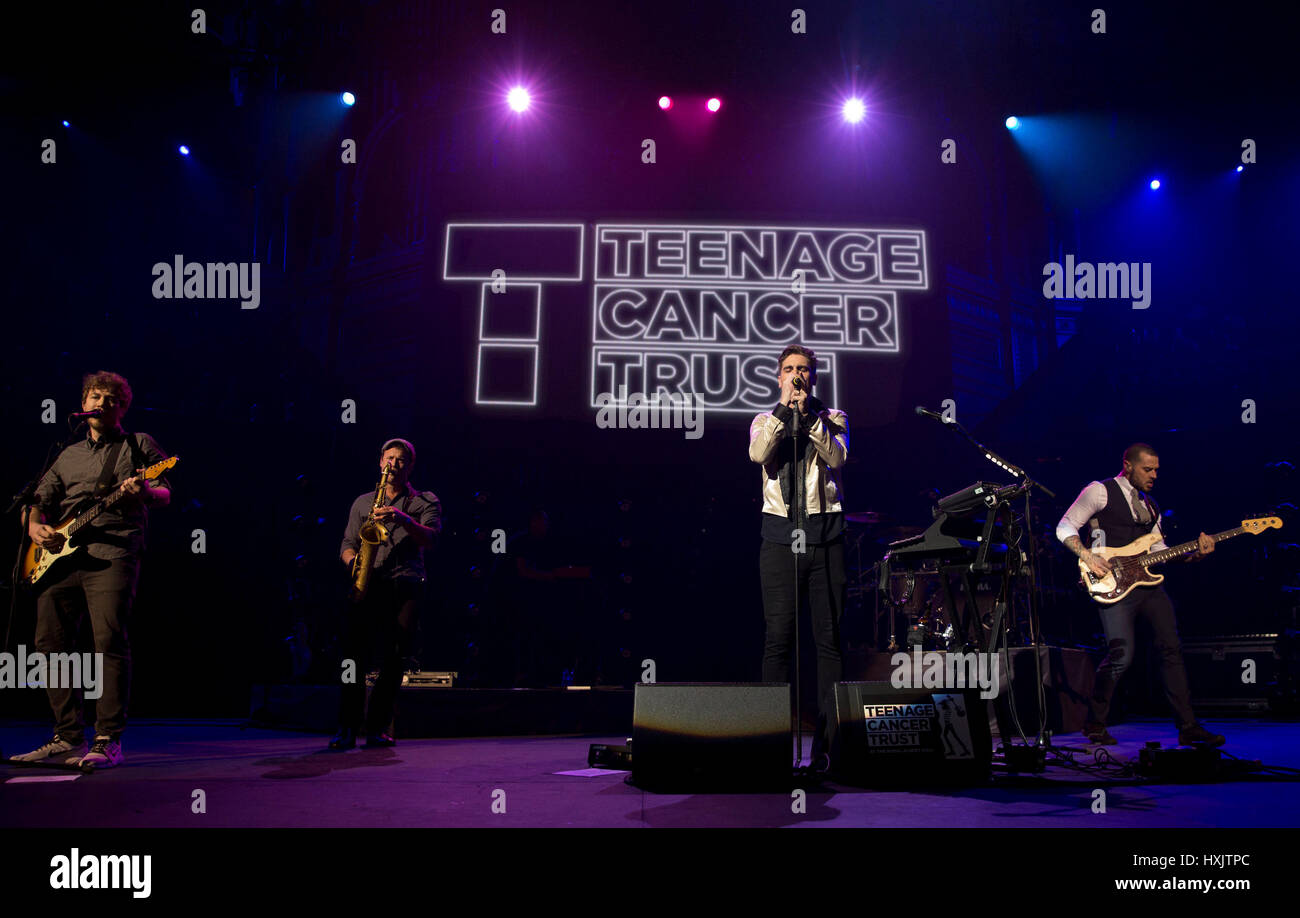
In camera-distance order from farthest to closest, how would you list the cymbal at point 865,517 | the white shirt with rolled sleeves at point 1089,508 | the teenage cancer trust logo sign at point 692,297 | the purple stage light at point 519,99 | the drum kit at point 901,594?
the purple stage light at point 519,99 < the teenage cancer trust logo sign at point 692,297 < the cymbal at point 865,517 < the drum kit at point 901,594 < the white shirt with rolled sleeves at point 1089,508

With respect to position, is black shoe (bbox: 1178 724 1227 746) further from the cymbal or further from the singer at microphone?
the cymbal

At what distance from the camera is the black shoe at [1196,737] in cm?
496

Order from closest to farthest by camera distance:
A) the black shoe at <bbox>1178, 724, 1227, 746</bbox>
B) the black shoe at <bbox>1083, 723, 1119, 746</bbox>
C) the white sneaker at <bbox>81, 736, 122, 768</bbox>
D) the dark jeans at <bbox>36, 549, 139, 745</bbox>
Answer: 1. the white sneaker at <bbox>81, 736, 122, 768</bbox>
2. the dark jeans at <bbox>36, 549, 139, 745</bbox>
3. the black shoe at <bbox>1178, 724, 1227, 746</bbox>
4. the black shoe at <bbox>1083, 723, 1119, 746</bbox>

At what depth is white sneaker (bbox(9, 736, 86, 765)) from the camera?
4367 mm

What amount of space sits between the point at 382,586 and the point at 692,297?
189 inches

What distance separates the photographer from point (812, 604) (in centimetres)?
413

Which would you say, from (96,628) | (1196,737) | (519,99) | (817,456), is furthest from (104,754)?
(519,99)

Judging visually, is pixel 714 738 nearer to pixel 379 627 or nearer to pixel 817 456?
pixel 817 456

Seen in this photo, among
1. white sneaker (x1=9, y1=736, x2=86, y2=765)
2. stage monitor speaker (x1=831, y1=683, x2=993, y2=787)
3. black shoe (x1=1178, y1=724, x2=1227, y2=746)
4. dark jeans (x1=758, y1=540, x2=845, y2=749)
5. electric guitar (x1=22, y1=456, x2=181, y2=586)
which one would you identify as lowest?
black shoe (x1=1178, y1=724, x2=1227, y2=746)

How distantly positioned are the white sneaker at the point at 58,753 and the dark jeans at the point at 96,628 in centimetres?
4

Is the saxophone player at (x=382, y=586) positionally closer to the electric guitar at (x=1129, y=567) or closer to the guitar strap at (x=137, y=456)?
the guitar strap at (x=137, y=456)

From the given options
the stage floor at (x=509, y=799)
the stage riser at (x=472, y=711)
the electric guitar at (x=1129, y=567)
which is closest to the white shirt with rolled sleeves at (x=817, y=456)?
the stage floor at (x=509, y=799)

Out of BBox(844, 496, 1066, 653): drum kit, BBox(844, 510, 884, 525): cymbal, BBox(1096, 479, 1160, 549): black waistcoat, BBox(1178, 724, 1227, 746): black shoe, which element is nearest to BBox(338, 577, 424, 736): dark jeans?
BBox(844, 496, 1066, 653): drum kit

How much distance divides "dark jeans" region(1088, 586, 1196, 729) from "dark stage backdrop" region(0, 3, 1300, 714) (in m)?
2.55
